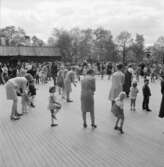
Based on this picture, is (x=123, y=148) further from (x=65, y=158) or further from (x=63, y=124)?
(x=63, y=124)

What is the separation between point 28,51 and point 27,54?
0.89 metres

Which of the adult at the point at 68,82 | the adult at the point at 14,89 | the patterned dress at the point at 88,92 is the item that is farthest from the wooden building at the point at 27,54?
the patterned dress at the point at 88,92

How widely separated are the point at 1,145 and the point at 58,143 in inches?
52.3

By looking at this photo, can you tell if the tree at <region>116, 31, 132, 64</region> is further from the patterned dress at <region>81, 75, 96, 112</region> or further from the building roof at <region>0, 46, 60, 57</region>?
the patterned dress at <region>81, 75, 96, 112</region>

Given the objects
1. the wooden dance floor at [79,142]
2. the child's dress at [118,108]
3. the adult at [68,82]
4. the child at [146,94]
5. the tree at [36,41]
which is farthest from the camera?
the tree at [36,41]

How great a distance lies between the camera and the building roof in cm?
3848

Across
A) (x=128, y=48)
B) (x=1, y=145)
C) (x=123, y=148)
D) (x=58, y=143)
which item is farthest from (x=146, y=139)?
Result: (x=128, y=48)

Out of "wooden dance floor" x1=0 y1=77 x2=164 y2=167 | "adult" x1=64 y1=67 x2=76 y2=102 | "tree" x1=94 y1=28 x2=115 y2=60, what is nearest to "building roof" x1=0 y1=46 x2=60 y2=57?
"tree" x1=94 y1=28 x2=115 y2=60

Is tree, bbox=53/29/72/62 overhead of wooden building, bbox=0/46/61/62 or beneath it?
overhead

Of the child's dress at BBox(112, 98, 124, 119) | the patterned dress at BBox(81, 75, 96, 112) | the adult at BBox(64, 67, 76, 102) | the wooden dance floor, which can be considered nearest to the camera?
the wooden dance floor

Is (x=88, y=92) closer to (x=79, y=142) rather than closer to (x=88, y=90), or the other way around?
(x=88, y=90)

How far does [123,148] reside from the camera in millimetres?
6027

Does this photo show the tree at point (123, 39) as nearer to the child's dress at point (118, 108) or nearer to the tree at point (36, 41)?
the tree at point (36, 41)

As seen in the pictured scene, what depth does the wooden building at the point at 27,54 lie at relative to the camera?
3834 centimetres
